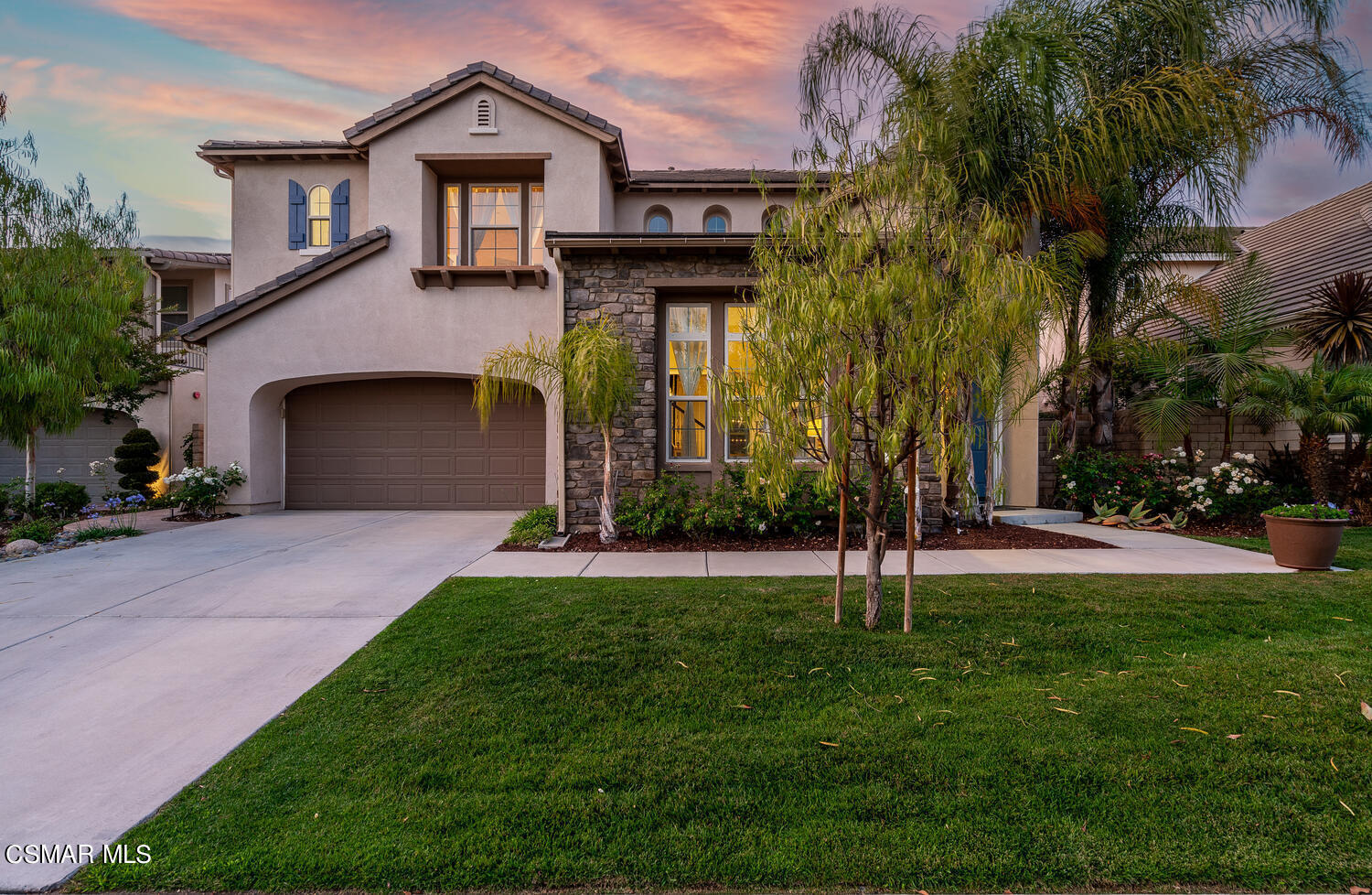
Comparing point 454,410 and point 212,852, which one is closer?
point 212,852

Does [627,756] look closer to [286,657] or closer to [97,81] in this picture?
[286,657]

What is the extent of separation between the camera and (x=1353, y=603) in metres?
5.02

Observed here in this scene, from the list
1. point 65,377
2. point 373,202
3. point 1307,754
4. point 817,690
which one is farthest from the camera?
point 373,202

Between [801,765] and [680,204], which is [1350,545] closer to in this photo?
[801,765]

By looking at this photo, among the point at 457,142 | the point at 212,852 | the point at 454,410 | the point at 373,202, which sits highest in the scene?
the point at 457,142

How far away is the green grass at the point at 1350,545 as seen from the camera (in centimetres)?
670

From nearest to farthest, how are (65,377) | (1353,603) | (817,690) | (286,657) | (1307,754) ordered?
1. (1307,754)
2. (817,690)
3. (286,657)
4. (1353,603)
5. (65,377)

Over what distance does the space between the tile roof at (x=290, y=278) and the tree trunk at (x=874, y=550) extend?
1031 centimetres

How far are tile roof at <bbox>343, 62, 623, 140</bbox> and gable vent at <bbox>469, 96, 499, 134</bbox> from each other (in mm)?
433

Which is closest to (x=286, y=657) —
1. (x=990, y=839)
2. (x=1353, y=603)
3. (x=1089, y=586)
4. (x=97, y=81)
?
(x=990, y=839)

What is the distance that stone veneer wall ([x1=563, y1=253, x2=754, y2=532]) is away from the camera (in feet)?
27.6

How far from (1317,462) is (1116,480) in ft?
8.55

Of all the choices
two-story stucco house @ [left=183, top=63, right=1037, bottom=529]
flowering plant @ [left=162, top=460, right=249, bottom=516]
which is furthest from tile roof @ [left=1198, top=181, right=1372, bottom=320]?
flowering plant @ [left=162, top=460, right=249, bottom=516]

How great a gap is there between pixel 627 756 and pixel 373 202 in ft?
38.8
